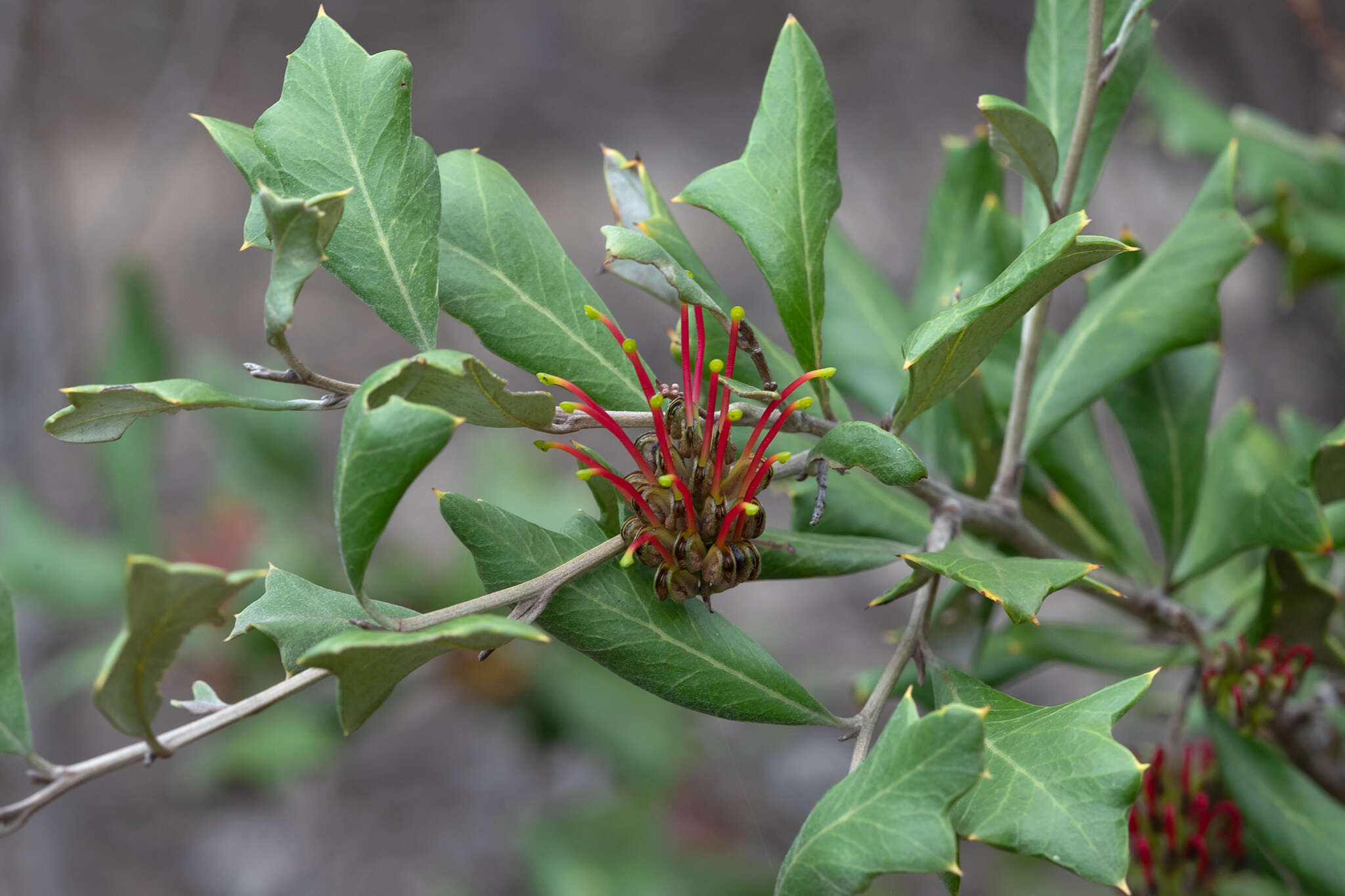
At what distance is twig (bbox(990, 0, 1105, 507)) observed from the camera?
0.72 m

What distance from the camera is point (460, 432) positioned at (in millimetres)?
3775

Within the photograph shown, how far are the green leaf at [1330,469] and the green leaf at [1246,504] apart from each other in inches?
0.6

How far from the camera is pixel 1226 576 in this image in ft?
4.23

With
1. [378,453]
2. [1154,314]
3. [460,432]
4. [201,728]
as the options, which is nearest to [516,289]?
[378,453]

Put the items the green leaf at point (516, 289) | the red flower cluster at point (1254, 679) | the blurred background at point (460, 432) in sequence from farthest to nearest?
the blurred background at point (460, 432)
the red flower cluster at point (1254, 679)
the green leaf at point (516, 289)

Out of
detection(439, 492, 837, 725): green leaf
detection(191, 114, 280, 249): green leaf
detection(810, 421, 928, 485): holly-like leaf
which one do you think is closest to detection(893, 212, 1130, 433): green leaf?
detection(810, 421, 928, 485): holly-like leaf

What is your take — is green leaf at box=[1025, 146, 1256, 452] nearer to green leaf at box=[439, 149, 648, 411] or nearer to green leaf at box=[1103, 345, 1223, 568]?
green leaf at box=[1103, 345, 1223, 568]

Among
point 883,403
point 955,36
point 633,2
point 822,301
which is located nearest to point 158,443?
point 883,403

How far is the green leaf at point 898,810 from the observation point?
0.51 meters

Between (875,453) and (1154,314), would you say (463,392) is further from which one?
(1154,314)

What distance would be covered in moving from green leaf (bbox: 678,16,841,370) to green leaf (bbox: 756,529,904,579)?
0.43ft

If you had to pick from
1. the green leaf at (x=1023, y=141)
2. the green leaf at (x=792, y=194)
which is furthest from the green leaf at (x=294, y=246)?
the green leaf at (x=1023, y=141)

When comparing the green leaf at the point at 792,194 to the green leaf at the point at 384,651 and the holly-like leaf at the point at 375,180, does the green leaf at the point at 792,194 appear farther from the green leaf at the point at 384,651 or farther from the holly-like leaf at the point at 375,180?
the green leaf at the point at 384,651

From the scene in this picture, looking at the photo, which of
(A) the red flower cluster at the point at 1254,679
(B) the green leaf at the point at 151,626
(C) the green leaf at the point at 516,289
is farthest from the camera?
(A) the red flower cluster at the point at 1254,679
